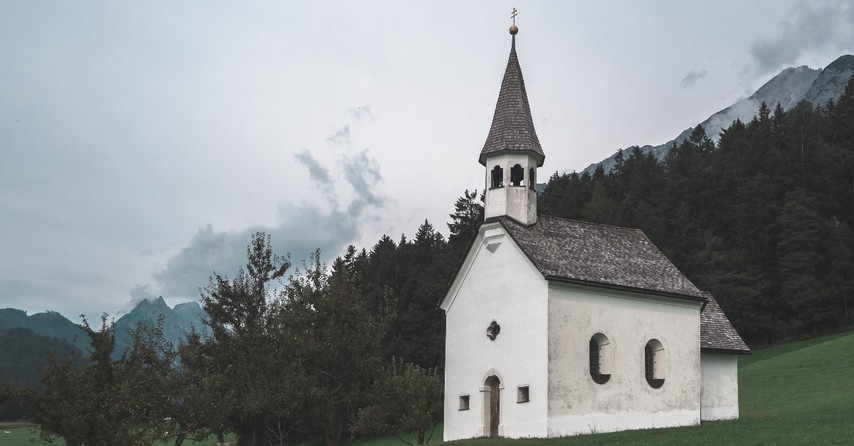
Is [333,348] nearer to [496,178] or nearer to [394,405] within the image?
[394,405]

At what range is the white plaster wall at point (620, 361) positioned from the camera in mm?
33625

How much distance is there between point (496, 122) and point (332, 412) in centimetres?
1557

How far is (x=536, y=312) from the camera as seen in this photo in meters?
34.3

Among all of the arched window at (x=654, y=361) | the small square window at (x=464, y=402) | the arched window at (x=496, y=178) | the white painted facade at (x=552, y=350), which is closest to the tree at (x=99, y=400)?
the small square window at (x=464, y=402)

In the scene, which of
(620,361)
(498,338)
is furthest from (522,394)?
(620,361)

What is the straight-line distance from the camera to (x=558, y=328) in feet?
111

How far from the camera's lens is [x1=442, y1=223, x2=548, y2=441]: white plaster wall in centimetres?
3381

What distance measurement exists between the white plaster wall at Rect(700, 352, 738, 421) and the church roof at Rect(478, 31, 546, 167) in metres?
12.4

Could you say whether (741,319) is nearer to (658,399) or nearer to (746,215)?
(746,215)

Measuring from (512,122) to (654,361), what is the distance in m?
12.5

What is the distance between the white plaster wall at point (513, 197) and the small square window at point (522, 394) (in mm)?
7456

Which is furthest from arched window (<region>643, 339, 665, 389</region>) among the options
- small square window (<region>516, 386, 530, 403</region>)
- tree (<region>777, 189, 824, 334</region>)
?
tree (<region>777, 189, 824, 334</region>)

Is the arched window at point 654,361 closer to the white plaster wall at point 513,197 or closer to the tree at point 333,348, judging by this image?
the white plaster wall at point 513,197

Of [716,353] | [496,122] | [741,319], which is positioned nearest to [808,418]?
[716,353]
